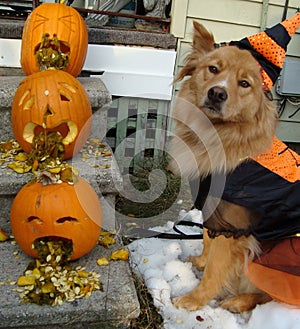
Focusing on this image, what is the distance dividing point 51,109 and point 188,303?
128 cm

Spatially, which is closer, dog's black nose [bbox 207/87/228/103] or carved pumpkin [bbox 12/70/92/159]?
dog's black nose [bbox 207/87/228/103]

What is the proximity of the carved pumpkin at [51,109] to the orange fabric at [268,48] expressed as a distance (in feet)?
3.37

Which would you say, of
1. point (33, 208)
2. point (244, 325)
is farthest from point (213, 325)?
point (33, 208)

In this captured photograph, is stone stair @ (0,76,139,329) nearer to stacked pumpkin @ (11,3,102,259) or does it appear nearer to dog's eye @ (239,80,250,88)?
stacked pumpkin @ (11,3,102,259)

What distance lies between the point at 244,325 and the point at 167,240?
32.2 inches

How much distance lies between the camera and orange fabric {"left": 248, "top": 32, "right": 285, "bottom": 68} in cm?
180

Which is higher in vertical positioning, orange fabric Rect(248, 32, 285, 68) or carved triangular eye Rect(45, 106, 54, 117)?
orange fabric Rect(248, 32, 285, 68)

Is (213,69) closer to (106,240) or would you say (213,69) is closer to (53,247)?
(106,240)

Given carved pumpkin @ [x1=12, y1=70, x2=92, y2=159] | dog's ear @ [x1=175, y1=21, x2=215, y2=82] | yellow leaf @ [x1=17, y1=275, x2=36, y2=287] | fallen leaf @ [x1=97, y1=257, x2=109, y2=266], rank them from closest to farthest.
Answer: yellow leaf @ [x1=17, y1=275, x2=36, y2=287]
fallen leaf @ [x1=97, y1=257, x2=109, y2=266]
dog's ear @ [x1=175, y1=21, x2=215, y2=82]
carved pumpkin @ [x1=12, y1=70, x2=92, y2=159]

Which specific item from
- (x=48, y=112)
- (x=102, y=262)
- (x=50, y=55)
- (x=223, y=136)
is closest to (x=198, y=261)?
(x=102, y=262)

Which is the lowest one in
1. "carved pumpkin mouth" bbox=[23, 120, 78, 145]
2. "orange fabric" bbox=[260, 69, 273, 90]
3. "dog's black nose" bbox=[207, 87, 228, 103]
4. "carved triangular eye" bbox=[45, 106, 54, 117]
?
"carved pumpkin mouth" bbox=[23, 120, 78, 145]

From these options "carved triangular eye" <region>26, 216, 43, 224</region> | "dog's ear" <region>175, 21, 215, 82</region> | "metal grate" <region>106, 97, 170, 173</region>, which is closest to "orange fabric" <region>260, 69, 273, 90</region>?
"dog's ear" <region>175, 21, 215, 82</region>

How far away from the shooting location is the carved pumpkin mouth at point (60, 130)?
2.26 meters

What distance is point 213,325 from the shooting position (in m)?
1.93
